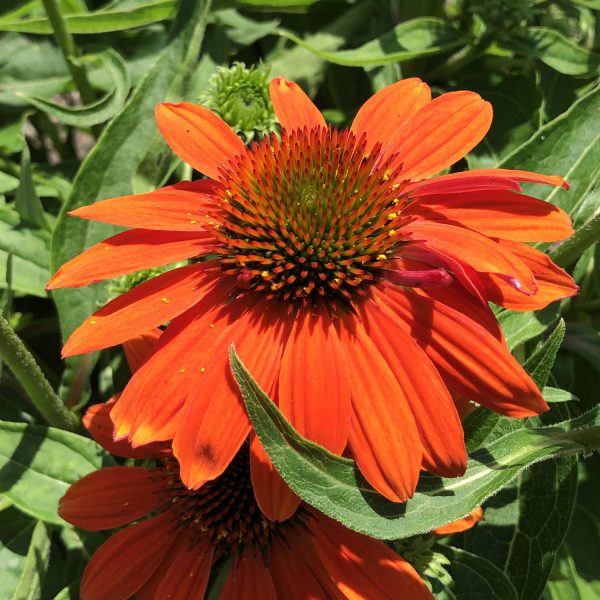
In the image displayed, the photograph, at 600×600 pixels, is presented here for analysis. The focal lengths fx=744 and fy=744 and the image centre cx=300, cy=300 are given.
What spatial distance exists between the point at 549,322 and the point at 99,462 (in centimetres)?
80

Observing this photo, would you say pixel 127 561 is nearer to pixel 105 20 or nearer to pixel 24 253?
pixel 24 253

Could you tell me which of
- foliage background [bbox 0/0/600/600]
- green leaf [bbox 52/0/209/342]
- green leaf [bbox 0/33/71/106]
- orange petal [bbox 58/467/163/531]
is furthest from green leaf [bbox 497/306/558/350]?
green leaf [bbox 0/33/71/106]

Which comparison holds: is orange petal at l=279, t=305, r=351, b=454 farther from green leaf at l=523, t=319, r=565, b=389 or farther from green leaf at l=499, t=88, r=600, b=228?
green leaf at l=499, t=88, r=600, b=228

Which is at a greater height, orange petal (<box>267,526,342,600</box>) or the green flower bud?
the green flower bud

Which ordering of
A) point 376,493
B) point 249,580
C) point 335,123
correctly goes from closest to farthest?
point 376,493 < point 249,580 < point 335,123

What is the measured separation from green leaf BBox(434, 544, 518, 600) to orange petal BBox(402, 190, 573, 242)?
0.52m

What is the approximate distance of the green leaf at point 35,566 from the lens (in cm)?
115

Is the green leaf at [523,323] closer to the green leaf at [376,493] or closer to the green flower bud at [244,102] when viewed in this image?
the green leaf at [376,493]

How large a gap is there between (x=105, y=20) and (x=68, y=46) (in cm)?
11

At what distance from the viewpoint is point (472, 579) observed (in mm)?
1168

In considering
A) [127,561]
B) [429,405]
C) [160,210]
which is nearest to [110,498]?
[127,561]

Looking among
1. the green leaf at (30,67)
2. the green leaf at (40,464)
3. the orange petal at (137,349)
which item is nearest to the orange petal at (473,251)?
the orange petal at (137,349)

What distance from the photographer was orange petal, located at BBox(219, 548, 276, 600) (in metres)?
1.06

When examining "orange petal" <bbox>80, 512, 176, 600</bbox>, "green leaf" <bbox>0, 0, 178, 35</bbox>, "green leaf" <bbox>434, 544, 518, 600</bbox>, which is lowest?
"green leaf" <bbox>434, 544, 518, 600</bbox>
